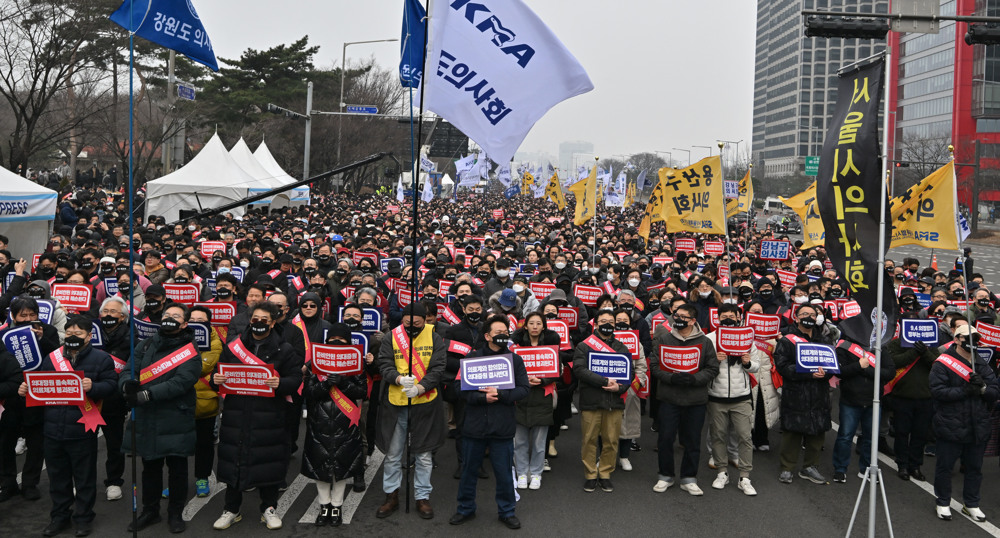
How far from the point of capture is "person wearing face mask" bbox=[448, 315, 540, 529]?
269 inches

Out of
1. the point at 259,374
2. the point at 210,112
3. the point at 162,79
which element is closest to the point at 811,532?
the point at 259,374

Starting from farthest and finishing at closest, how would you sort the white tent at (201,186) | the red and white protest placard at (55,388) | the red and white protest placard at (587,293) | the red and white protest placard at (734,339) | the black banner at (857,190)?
1. the white tent at (201,186)
2. the red and white protest placard at (587,293)
3. the red and white protest placard at (734,339)
4. the red and white protest placard at (55,388)
5. the black banner at (857,190)

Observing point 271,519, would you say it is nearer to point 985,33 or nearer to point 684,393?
point 684,393

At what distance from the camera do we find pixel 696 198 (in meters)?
16.0

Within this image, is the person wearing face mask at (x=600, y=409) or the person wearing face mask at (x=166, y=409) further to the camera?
the person wearing face mask at (x=600, y=409)

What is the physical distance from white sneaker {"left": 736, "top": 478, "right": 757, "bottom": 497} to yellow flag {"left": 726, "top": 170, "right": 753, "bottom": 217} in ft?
37.9

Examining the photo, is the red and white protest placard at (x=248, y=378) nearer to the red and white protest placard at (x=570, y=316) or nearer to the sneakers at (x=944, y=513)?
the red and white protest placard at (x=570, y=316)

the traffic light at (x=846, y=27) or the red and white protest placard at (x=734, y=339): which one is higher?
the traffic light at (x=846, y=27)

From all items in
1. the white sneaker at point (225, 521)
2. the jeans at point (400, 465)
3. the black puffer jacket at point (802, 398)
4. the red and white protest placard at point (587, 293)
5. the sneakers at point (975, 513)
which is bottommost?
the white sneaker at point (225, 521)

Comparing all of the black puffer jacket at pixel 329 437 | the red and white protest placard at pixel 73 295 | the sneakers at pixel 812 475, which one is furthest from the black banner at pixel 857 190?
the red and white protest placard at pixel 73 295

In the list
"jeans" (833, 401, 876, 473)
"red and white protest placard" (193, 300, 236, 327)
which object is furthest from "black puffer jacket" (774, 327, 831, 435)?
"red and white protest placard" (193, 300, 236, 327)

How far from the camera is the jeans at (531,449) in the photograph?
779 cm

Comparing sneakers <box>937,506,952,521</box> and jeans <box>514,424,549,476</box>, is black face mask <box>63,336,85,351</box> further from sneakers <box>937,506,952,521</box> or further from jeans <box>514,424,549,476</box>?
sneakers <box>937,506,952,521</box>

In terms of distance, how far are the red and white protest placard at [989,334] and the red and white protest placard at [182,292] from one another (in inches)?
352
